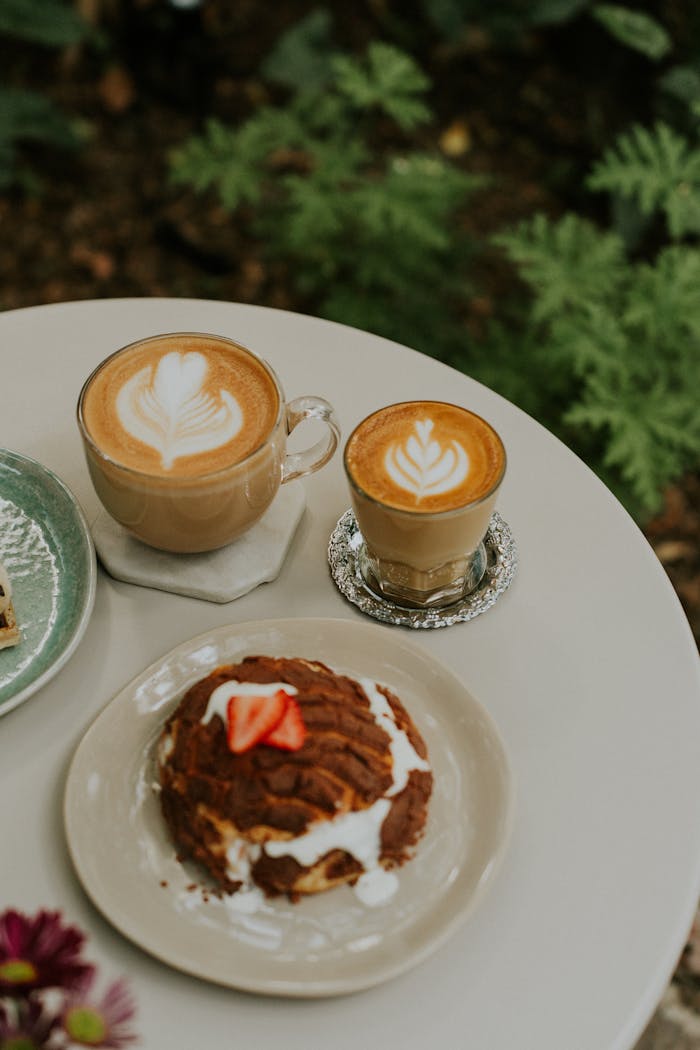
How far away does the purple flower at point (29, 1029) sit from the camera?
0.59 meters

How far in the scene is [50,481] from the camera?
1257 millimetres

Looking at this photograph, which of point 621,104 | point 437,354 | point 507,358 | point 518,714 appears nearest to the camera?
point 518,714

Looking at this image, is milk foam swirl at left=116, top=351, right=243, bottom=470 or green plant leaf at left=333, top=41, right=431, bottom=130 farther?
green plant leaf at left=333, top=41, right=431, bottom=130

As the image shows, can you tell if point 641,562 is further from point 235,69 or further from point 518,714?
point 235,69

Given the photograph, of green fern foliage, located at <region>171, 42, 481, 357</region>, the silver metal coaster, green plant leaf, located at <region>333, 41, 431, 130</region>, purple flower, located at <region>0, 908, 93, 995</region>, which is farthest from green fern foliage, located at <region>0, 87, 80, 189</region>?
purple flower, located at <region>0, 908, 93, 995</region>

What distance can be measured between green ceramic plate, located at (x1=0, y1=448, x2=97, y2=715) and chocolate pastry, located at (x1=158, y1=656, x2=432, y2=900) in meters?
0.21

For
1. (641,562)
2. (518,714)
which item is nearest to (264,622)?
(518,714)

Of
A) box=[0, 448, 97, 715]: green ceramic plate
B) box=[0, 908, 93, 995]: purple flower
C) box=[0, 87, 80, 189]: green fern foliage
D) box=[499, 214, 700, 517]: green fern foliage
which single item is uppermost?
box=[0, 908, 93, 995]: purple flower

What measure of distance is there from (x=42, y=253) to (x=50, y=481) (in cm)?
182

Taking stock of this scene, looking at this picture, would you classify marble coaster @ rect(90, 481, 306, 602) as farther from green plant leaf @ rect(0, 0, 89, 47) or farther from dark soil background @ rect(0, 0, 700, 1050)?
green plant leaf @ rect(0, 0, 89, 47)

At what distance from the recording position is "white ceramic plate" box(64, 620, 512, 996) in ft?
2.91

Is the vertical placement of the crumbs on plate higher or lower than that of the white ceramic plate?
lower

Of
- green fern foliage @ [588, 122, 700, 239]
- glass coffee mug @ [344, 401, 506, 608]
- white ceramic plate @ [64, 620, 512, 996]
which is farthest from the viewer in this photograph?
green fern foliage @ [588, 122, 700, 239]

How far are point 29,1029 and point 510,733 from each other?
62 cm
